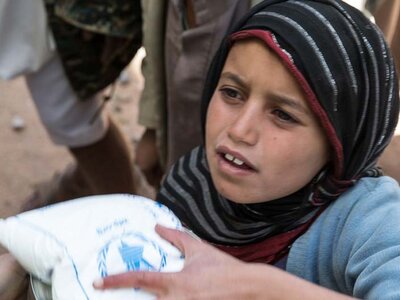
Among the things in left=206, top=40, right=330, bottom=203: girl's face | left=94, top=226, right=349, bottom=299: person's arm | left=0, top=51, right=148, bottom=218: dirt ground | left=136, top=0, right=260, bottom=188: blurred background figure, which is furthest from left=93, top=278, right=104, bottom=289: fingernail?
left=0, top=51, right=148, bottom=218: dirt ground

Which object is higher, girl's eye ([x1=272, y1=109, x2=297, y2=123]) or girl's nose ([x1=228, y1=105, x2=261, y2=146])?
girl's eye ([x1=272, y1=109, x2=297, y2=123])

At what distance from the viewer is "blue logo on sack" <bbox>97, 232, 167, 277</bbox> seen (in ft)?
3.18

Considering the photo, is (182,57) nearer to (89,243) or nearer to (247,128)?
(247,128)

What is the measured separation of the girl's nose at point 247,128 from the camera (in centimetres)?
110

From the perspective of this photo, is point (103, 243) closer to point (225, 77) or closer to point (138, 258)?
point (138, 258)

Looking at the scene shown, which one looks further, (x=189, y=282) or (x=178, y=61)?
(x=178, y=61)

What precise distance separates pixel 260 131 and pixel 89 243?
335mm

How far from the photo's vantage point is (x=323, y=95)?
3.61ft

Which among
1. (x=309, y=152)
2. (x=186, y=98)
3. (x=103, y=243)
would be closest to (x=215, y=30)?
(x=186, y=98)

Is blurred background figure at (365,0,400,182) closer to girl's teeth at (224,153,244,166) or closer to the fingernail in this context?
girl's teeth at (224,153,244,166)

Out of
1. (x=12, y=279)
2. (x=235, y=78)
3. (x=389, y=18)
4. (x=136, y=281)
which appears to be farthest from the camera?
(x=389, y=18)

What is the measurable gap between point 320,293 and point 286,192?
281 millimetres

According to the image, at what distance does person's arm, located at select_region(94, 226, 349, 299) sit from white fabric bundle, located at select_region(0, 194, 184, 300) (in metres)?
0.02

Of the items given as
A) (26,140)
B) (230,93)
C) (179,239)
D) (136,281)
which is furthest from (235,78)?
(26,140)
